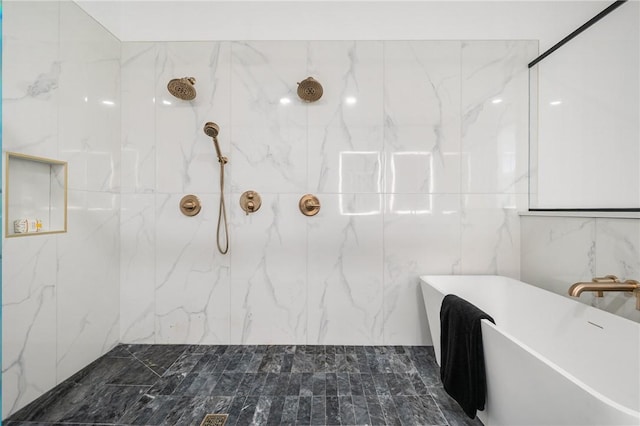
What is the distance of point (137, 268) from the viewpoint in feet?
7.50

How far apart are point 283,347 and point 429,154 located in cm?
180

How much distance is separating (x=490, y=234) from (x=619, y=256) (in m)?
0.73

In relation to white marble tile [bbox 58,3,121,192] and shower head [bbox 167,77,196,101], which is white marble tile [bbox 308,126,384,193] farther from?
white marble tile [bbox 58,3,121,192]

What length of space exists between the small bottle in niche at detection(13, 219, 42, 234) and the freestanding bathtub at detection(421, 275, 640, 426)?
7.89ft

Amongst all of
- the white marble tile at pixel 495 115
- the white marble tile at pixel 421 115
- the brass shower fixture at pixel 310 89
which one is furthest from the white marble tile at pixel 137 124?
the white marble tile at pixel 495 115

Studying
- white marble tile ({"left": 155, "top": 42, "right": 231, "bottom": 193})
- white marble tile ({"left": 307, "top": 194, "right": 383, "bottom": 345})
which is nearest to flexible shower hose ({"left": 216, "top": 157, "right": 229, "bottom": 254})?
white marble tile ({"left": 155, "top": 42, "right": 231, "bottom": 193})

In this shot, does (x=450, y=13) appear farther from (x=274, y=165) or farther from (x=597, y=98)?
(x=274, y=165)

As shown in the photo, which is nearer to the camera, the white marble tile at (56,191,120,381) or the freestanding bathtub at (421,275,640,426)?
the freestanding bathtub at (421,275,640,426)

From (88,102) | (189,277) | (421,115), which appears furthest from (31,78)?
(421,115)

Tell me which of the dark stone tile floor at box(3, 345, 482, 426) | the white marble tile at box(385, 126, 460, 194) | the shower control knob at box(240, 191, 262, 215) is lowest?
the dark stone tile floor at box(3, 345, 482, 426)

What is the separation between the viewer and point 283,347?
2230 mm

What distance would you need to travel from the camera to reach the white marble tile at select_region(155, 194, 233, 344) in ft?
7.43

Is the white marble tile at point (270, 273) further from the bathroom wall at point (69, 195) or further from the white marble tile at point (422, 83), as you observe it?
the white marble tile at point (422, 83)

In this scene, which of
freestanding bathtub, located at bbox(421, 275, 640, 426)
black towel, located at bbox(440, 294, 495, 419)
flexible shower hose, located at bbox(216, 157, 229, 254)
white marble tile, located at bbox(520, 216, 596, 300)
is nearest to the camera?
freestanding bathtub, located at bbox(421, 275, 640, 426)
